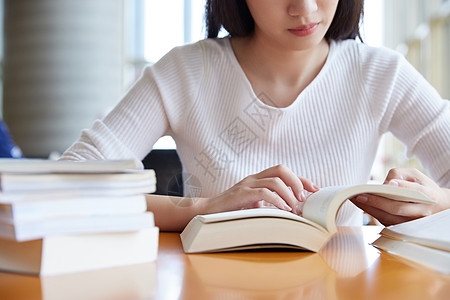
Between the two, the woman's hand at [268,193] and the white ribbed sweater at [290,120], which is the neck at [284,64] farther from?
the woman's hand at [268,193]

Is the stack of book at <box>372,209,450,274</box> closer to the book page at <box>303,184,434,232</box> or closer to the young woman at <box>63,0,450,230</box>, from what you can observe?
the book page at <box>303,184,434,232</box>

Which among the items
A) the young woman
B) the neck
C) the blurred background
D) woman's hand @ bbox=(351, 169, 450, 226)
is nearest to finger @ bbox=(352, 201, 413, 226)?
woman's hand @ bbox=(351, 169, 450, 226)

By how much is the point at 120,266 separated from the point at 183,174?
86 cm

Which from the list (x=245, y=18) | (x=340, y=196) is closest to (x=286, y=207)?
(x=340, y=196)

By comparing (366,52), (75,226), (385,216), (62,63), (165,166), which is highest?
(366,52)

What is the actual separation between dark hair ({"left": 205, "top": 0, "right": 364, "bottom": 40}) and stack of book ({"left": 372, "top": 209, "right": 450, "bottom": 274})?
2.33 ft

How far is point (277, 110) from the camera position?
1.40 m

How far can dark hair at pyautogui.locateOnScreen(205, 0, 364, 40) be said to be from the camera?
4.69 feet

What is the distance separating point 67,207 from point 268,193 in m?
0.39

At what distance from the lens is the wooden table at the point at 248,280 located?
566 millimetres

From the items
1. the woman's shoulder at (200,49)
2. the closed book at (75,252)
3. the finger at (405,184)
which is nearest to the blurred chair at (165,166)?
the woman's shoulder at (200,49)

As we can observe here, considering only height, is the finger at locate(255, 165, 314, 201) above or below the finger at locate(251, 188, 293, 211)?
above

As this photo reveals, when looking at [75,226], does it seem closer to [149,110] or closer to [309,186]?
[309,186]

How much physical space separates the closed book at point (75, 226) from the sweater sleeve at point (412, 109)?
0.92 meters
